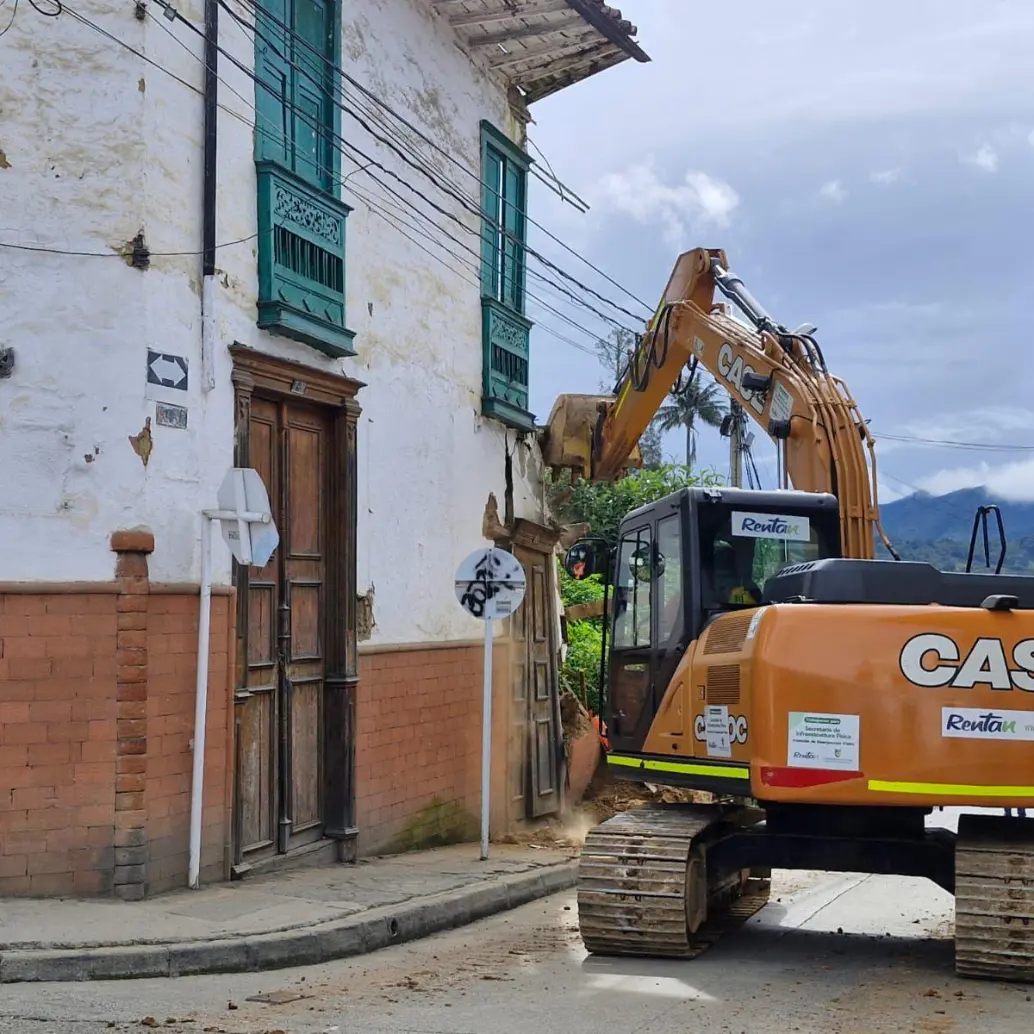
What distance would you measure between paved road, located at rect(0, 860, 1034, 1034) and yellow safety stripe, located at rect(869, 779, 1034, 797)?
0.97m

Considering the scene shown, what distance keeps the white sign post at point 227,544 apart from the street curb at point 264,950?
48.1 inches

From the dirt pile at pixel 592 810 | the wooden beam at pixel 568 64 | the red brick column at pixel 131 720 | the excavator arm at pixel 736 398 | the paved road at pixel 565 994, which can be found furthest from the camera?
the wooden beam at pixel 568 64

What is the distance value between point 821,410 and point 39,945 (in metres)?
6.03

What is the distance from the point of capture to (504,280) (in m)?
15.0

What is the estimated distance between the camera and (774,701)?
7.59 meters

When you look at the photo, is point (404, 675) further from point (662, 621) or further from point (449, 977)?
point (449, 977)

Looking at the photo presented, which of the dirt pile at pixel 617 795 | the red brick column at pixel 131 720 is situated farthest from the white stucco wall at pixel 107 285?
the dirt pile at pixel 617 795

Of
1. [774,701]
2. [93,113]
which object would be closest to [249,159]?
[93,113]

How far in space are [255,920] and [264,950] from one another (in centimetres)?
47

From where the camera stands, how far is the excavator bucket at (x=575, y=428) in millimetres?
14891

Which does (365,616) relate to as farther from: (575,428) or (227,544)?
(575,428)

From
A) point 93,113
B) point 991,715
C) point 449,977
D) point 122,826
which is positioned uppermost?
point 93,113

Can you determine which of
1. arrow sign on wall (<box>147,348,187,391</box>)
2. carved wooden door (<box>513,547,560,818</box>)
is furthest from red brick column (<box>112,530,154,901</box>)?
carved wooden door (<box>513,547,560,818</box>)

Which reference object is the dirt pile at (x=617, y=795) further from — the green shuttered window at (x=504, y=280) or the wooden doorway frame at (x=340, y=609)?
the wooden doorway frame at (x=340, y=609)
